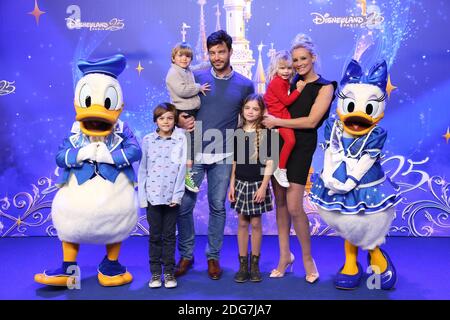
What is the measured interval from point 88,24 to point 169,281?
286cm

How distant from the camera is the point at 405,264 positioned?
4.59 metres

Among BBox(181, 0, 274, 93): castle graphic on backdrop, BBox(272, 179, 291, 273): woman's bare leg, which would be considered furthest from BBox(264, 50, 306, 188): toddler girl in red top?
BBox(181, 0, 274, 93): castle graphic on backdrop

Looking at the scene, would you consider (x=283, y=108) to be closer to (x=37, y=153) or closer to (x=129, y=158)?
(x=129, y=158)

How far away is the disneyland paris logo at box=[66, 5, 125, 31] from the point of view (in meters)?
5.57

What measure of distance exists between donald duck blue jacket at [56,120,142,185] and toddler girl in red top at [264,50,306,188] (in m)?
0.96

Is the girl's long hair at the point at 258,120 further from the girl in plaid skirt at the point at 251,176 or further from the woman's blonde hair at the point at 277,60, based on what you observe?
the woman's blonde hair at the point at 277,60

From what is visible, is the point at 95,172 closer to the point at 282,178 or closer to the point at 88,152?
the point at 88,152

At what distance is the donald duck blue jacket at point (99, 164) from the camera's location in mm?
3737

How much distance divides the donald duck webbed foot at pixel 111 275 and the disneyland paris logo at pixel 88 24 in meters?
2.55

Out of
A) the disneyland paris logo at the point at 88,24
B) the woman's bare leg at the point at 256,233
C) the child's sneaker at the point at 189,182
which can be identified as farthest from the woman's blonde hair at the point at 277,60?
the disneyland paris logo at the point at 88,24

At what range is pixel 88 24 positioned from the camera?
5.57m

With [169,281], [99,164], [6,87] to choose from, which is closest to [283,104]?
[99,164]
